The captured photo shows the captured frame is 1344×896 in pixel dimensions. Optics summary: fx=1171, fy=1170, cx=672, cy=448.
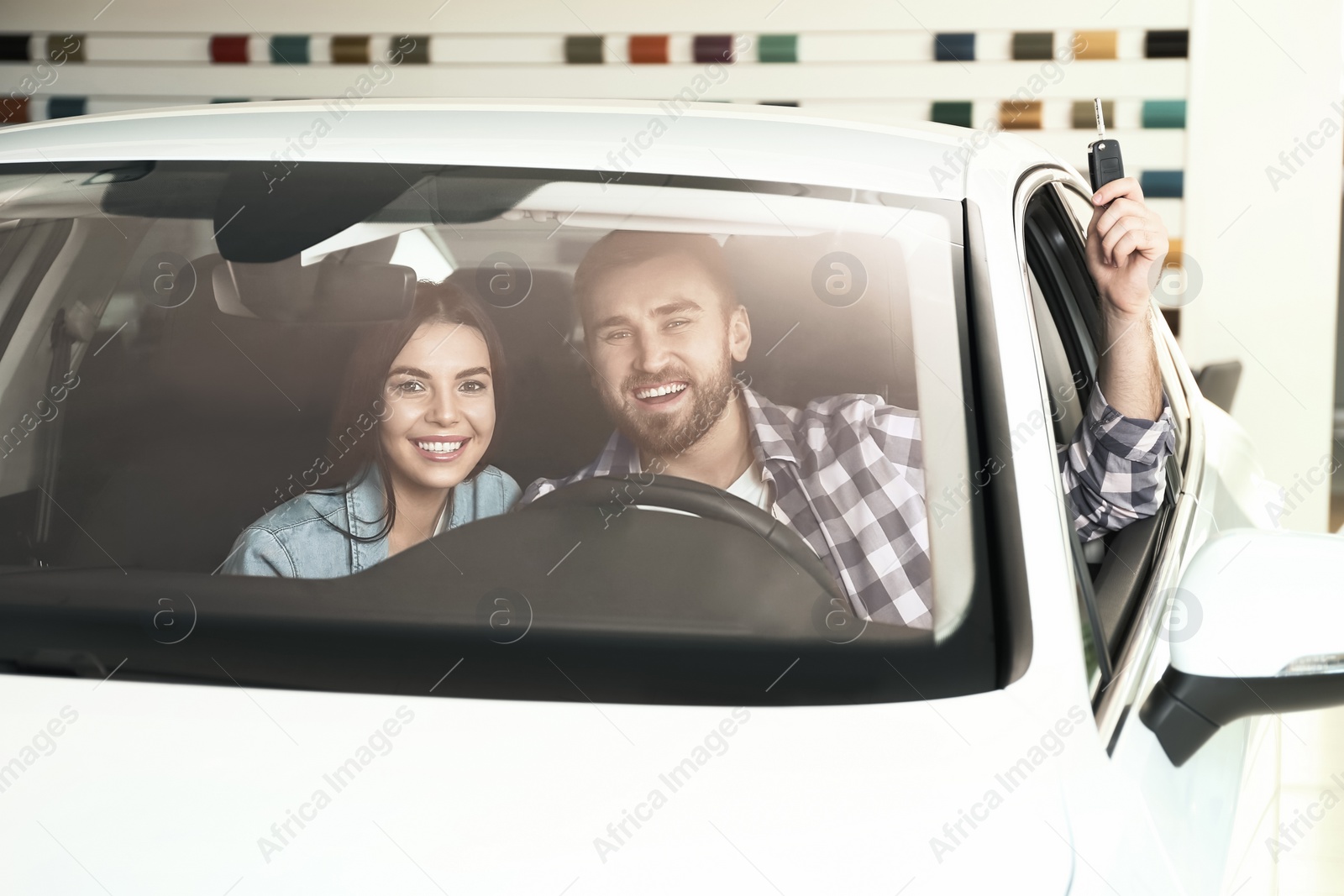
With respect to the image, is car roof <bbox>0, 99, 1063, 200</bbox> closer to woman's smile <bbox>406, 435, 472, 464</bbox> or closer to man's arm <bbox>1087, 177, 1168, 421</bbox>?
man's arm <bbox>1087, 177, 1168, 421</bbox>

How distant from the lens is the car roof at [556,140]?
119cm

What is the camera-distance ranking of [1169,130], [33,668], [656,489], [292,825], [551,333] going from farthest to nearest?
→ [1169,130] → [551,333] → [656,489] → [33,668] → [292,825]

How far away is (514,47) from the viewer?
4.99 m

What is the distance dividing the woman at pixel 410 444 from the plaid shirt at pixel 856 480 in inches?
5.0

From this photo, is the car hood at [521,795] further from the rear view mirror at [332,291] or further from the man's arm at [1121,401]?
the man's arm at [1121,401]

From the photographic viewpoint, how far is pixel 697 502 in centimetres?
117

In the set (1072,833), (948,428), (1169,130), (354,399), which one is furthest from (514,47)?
(1072,833)

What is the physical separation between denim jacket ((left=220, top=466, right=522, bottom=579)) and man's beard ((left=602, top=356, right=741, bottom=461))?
0.49 ft

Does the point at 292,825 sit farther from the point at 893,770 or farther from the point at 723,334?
the point at 723,334

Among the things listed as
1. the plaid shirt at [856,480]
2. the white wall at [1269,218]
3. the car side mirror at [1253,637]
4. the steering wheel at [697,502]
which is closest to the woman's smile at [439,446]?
the plaid shirt at [856,480]

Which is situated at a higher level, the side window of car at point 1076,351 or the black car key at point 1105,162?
the black car key at point 1105,162

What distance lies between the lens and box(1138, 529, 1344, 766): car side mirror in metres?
0.98

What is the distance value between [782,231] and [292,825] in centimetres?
75

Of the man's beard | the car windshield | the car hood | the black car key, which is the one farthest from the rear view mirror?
the black car key
